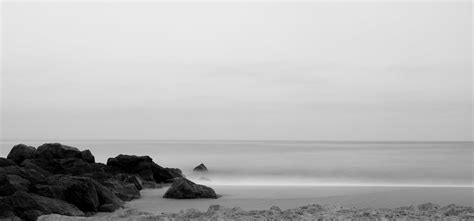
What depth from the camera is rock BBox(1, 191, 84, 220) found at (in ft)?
28.9

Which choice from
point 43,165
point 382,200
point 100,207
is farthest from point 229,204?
point 43,165

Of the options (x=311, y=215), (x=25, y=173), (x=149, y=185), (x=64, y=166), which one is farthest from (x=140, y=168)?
(x=311, y=215)

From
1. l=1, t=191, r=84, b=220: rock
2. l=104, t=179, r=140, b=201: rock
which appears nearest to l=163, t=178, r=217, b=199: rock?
l=104, t=179, r=140, b=201: rock

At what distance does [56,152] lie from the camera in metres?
19.0

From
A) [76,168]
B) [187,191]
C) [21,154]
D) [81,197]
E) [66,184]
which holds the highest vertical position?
[21,154]

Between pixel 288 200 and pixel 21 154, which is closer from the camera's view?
pixel 288 200

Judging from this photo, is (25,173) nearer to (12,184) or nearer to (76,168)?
(12,184)

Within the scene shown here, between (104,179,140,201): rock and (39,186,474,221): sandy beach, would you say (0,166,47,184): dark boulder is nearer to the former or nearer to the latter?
(104,179,140,201): rock

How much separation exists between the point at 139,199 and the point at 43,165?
5.41 metres

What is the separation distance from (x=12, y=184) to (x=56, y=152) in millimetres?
8328

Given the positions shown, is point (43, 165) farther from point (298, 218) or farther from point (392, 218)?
point (392, 218)

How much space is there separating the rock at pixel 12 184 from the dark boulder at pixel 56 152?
7.15m

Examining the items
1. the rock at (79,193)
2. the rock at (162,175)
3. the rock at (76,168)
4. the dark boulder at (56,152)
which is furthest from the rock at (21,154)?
the rock at (79,193)

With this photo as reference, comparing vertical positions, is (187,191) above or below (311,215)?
above
